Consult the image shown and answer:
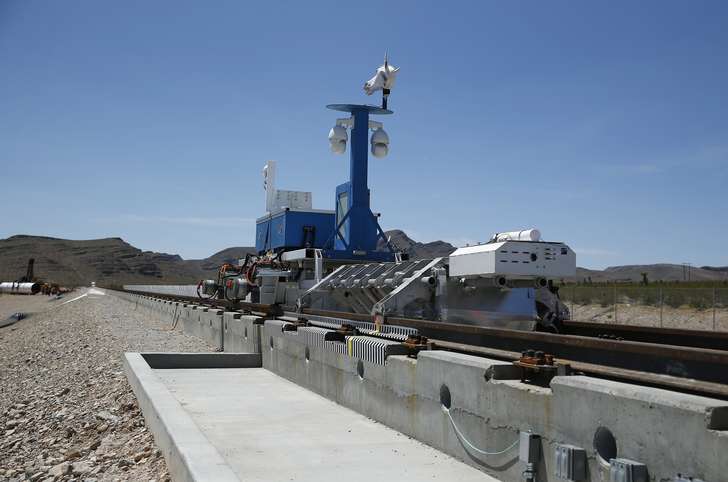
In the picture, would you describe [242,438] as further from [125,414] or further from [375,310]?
[375,310]

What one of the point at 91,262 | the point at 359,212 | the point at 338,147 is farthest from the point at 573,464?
the point at 91,262

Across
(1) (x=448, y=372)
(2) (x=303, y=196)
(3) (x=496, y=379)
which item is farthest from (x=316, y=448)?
(2) (x=303, y=196)

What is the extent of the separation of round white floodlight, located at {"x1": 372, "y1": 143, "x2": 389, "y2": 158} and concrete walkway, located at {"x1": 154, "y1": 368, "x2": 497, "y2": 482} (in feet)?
32.0

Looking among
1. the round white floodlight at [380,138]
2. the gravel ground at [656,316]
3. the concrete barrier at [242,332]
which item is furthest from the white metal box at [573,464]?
the gravel ground at [656,316]

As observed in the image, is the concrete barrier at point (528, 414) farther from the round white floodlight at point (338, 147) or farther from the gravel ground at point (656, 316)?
the gravel ground at point (656, 316)

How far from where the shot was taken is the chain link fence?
28312 millimetres

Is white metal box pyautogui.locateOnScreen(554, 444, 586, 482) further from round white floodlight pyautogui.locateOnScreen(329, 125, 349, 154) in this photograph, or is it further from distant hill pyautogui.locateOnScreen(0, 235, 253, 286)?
distant hill pyautogui.locateOnScreen(0, 235, 253, 286)

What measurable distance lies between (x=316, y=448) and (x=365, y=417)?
1366 millimetres

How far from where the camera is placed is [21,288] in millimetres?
88500

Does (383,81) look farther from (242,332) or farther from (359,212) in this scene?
(242,332)

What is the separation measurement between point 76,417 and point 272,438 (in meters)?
4.24

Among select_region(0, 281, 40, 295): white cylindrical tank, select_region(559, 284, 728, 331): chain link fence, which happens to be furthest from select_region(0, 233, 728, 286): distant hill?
select_region(559, 284, 728, 331): chain link fence

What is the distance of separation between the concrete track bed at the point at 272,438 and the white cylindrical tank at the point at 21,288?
278ft

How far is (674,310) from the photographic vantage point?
31375mm
